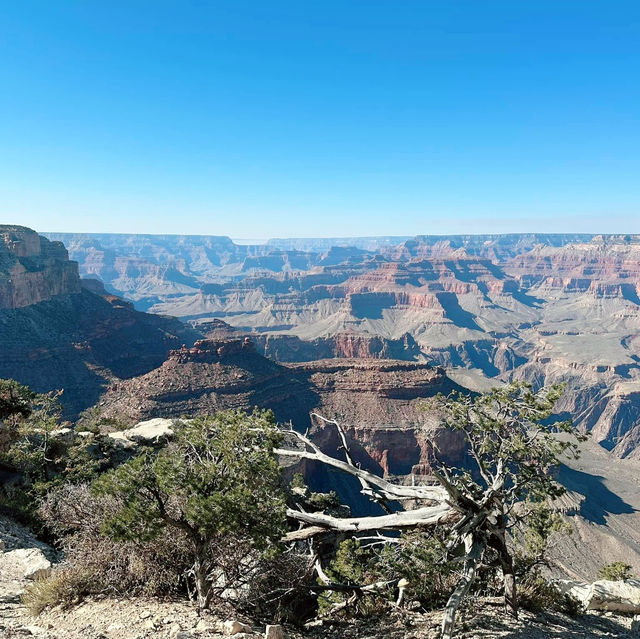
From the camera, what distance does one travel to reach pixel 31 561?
42.9ft

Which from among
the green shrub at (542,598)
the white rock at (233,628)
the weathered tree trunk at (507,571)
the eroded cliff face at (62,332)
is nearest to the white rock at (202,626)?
the white rock at (233,628)

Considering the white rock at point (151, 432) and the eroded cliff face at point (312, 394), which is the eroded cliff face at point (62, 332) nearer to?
the eroded cliff face at point (312, 394)

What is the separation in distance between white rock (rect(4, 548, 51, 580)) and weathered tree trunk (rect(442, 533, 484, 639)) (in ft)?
33.2

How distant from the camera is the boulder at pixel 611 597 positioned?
1322 centimetres

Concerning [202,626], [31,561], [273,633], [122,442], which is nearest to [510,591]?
[273,633]

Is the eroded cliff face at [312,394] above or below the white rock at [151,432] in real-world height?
below

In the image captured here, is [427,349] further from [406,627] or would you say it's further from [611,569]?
[406,627]

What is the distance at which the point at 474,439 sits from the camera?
12.4 metres

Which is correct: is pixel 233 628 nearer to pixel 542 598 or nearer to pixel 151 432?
pixel 542 598

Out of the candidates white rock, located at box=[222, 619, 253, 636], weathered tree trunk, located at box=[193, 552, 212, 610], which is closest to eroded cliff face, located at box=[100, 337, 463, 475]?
weathered tree trunk, located at box=[193, 552, 212, 610]

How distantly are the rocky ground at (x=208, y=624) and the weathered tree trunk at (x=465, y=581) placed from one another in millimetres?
1781

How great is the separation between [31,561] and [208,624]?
304 inches

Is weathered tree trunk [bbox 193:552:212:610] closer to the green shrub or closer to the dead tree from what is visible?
Result: the dead tree

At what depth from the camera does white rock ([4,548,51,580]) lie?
1179cm
